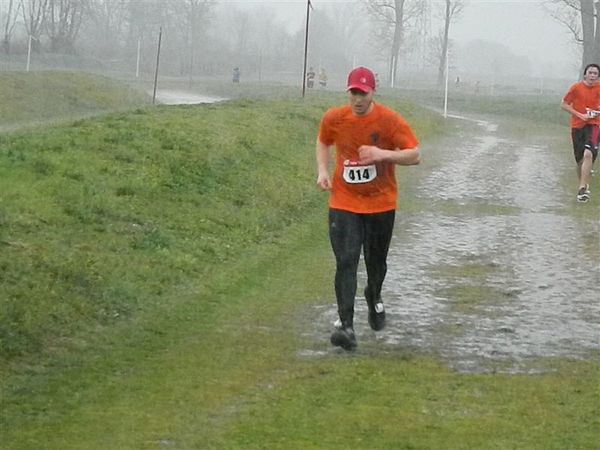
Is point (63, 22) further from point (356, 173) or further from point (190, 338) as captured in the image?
point (356, 173)

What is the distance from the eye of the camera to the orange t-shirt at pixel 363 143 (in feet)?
26.8

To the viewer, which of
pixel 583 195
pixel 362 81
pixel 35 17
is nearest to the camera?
pixel 362 81

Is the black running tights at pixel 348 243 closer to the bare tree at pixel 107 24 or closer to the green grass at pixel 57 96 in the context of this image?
the green grass at pixel 57 96

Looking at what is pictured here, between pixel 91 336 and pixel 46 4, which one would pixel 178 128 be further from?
pixel 46 4

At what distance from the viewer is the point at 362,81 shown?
314 inches

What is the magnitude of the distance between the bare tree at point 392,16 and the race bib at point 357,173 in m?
78.1

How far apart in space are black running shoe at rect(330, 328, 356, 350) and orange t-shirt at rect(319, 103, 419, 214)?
892 millimetres

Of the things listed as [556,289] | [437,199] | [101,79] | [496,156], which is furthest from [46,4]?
[556,289]

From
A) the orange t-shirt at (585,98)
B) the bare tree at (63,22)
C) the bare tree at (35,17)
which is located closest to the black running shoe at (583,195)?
the orange t-shirt at (585,98)

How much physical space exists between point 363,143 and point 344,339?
144 cm

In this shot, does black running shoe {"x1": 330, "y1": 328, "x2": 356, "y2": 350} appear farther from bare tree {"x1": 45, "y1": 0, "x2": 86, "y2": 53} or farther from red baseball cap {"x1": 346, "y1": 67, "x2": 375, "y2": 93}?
bare tree {"x1": 45, "y1": 0, "x2": 86, "y2": 53}

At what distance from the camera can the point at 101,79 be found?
44.6 meters

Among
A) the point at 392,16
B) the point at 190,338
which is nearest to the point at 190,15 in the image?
the point at 392,16

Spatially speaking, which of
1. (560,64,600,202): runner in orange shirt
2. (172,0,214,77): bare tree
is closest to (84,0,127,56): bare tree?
(172,0,214,77): bare tree
